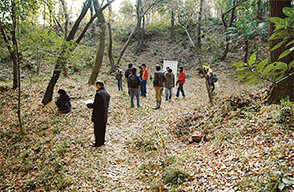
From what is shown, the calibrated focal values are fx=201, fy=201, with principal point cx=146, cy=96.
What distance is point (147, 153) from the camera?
6289 millimetres

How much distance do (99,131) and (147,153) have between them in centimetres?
169

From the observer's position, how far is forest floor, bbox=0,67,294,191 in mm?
4262

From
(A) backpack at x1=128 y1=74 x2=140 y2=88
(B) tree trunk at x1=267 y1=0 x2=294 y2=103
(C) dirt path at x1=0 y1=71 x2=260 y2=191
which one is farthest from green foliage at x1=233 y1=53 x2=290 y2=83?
(A) backpack at x1=128 y1=74 x2=140 y2=88

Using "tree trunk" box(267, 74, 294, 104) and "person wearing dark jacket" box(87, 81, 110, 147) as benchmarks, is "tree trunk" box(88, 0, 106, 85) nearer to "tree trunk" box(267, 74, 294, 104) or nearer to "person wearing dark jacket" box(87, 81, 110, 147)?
"person wearing dark jacket" box(87, 81, 110, 147)

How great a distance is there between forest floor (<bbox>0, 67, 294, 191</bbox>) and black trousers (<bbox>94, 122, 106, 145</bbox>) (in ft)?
0.84

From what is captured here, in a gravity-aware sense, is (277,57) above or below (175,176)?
above

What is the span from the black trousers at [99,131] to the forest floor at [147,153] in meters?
0.26

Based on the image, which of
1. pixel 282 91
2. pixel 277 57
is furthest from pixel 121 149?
pixel 277 57

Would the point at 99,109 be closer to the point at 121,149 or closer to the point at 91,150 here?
the point at 91,150

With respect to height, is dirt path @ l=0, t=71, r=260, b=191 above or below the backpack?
below

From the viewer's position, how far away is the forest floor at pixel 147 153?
4.26 meters

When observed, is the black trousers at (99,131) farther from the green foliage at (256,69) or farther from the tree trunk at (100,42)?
the tree trunk at (100,42)

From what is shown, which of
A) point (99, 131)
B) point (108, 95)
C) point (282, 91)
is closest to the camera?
point (282, 91)

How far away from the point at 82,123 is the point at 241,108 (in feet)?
20.6
